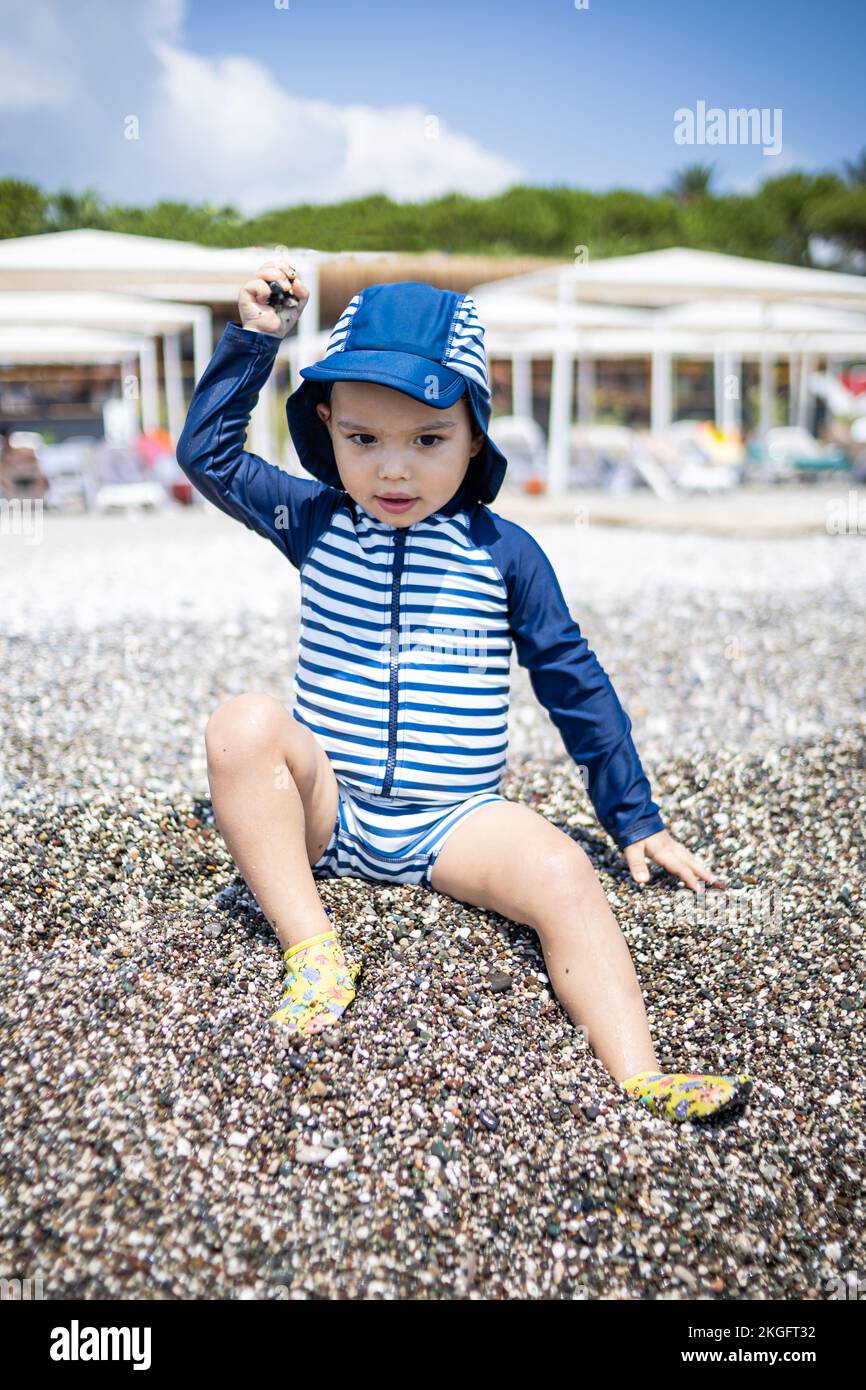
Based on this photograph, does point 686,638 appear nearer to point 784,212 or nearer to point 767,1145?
point 767,1145

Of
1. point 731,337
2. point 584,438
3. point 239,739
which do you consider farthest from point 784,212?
point 239,739

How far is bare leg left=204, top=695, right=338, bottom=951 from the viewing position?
1.84 metres

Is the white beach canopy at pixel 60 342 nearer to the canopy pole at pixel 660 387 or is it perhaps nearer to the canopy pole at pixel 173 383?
the canopy pole at pixel 173 383

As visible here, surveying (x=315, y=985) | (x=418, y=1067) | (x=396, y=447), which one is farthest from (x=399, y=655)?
(x=418, y=1067)

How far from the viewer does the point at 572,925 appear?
1827mm

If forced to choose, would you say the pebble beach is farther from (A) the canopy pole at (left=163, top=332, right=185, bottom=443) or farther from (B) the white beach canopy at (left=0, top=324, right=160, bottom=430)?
(A) the canopy pole at (left=163, top=332, right=185, bottom=443)

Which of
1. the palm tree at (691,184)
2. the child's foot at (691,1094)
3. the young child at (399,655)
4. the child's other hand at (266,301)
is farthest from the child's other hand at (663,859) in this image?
the palm tree at (691,184)

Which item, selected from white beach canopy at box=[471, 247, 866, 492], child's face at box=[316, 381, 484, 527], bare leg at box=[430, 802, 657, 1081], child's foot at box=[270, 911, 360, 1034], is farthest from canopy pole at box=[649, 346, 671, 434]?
child's foot at box=[270, 911, 360, 1034]

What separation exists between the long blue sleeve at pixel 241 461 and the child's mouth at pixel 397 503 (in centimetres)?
21

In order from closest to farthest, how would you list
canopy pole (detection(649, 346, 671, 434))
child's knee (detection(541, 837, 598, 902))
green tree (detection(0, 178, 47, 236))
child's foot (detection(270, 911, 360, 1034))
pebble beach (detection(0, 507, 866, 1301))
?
pebble beach (detection(0, 507, 866, 1301)) < child's foot (detection(270, 911, 360, 1034)) < child's knee (detection(541, 837, 598, 902)) < green tree (detection(0, 178, 47, 236)) < canopy pole (detection(649, 346, 671, 434))

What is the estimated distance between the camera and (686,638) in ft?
16.5

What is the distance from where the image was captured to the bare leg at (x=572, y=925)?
1.77 metres

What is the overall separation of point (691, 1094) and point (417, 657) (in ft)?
2.91
